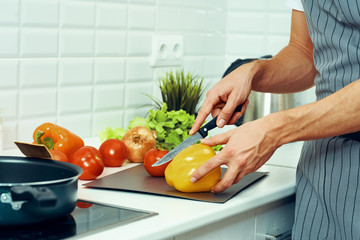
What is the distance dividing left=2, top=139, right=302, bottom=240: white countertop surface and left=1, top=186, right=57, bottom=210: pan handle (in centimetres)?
9

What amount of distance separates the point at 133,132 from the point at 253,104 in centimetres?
61

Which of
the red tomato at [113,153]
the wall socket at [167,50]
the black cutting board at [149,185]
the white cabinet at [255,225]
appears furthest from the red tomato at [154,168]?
the wall socket at [167,50]

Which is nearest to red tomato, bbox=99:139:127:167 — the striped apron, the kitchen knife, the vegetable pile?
the vegetable pile

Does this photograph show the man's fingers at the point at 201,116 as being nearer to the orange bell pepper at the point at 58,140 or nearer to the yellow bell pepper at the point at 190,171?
the yellow bell pepper at the point at 190,171

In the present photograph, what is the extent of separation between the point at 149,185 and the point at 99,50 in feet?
2.03

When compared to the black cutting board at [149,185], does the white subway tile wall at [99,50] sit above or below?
above

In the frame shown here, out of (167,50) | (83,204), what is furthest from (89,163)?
(167,50)

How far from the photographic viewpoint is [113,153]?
1.47m

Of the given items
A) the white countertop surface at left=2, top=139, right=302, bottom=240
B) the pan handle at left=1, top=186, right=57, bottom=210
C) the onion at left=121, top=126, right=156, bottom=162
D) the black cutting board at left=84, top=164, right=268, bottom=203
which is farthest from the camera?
the onion at left=121, top=126, right=156, bottom=162

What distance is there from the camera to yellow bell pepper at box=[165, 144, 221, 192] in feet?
4.07

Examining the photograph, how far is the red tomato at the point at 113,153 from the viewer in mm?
1475

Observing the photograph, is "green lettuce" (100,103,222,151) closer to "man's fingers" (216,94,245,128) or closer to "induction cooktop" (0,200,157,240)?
"man's fingers" (216,94,245,128)

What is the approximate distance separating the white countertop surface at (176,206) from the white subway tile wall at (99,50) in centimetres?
20

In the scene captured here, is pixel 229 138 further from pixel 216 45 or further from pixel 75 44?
pixel 216 45
